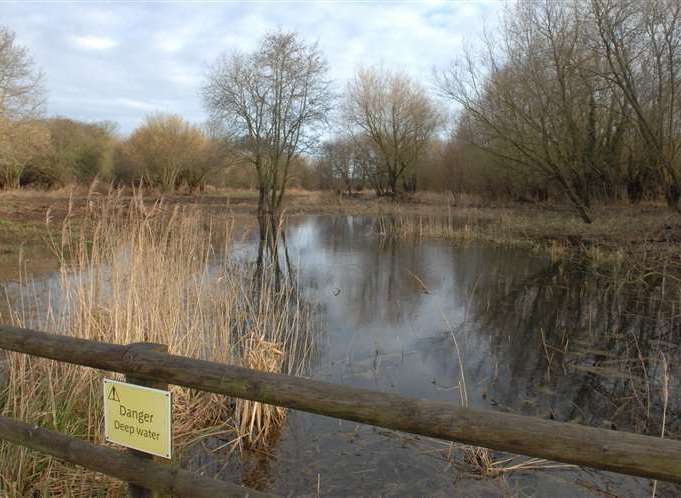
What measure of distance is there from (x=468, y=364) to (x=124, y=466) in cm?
488

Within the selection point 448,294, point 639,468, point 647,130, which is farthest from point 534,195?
point 639,468

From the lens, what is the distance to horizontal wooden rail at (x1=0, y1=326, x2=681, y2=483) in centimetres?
146

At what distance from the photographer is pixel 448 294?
395 inches

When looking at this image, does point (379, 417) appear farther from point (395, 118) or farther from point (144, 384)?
point (395, 118)

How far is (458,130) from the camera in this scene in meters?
32.1

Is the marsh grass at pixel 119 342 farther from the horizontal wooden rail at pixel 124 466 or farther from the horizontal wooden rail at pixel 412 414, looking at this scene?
the horizontal wooden rail at pixel 412 414

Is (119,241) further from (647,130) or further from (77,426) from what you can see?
(647,130)

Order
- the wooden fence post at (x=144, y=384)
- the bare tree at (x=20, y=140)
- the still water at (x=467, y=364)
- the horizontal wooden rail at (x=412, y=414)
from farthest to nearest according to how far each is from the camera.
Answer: the bare tree at (x=20, y=140)
the still water at (x=467, y=364)
the wooden fence post at (x=144, y=384)
the horizontal wooden rail at (x=412, y=414)

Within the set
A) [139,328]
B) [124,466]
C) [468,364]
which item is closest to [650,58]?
[468,364]

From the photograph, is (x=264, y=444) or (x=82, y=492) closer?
(x=82, y=492)

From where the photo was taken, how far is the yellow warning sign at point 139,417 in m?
1.95

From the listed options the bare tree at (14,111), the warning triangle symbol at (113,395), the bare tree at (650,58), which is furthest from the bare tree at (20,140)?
the warning triangle symbol at (113,395)

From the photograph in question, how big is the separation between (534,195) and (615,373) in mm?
24397

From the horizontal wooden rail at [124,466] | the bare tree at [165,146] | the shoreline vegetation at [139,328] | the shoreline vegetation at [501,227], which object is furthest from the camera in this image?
the bare tree at [165,146]
